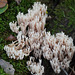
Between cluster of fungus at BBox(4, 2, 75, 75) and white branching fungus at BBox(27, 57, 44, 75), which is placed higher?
cluster of fungus at BBox(4, 2, 75, 75)

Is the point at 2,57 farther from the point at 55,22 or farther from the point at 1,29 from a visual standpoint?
the point at 55,22

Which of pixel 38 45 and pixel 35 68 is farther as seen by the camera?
pixel 38 45

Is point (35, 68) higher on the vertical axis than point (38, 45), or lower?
lower

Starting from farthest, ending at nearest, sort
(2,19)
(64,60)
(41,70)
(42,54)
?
(2,19), (42,54), (64,60), (41,70)

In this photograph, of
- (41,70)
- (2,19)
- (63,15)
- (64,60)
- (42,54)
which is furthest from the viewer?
(63,15)

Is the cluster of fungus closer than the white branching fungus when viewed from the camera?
No

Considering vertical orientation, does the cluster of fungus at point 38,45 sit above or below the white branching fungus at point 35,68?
above

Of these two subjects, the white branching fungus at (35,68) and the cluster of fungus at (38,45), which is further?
the cluster of fungus at (38,45)

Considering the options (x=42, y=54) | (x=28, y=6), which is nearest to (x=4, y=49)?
(x=42, y=54)
